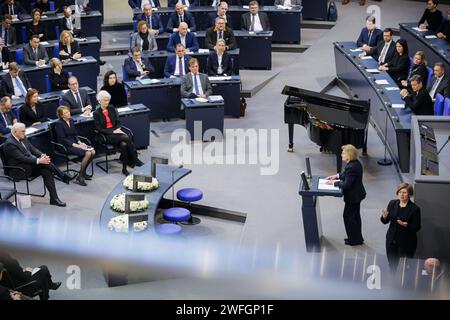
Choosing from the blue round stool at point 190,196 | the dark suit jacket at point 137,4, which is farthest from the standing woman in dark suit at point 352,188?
the dark suit jacket at point 137,4

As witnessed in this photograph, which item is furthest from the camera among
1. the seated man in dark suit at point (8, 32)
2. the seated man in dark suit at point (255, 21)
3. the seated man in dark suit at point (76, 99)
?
the seated man in dark suit at point (255, 21)

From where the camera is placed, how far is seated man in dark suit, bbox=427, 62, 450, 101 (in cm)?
1502

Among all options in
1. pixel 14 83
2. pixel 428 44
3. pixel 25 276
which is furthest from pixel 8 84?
pixel 428 44

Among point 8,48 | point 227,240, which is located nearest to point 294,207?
point 227,240

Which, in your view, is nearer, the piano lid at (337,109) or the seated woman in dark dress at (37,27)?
the piano lid at (337,109)

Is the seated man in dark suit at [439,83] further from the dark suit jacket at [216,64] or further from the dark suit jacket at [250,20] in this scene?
the dark suit jacket at [250,20]

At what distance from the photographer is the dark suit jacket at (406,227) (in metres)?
10.7

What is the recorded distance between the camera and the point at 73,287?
37.5 feet

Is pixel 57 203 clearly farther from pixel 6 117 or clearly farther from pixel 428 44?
pixel 428 44

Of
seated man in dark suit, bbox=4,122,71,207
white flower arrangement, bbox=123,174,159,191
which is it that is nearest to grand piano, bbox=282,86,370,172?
white flower arrangement, bbox=123,174,159,191

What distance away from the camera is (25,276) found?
10.7 metres

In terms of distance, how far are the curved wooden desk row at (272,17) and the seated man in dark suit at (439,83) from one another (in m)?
5.88

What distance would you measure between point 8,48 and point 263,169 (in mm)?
6392

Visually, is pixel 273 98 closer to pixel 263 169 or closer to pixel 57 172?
pixel 263 169
